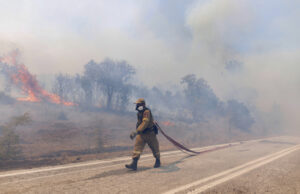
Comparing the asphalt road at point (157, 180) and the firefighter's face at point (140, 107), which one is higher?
the firefighter's face at point (140, 107)

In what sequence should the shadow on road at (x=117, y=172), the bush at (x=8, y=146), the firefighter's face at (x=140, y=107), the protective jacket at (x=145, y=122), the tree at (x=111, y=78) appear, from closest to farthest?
the shadow on road at (x=117, y=172), the protective jacket at (x=145, y=122), the firefighter's face at (x=140, y=107), the bush at (x=8, y=146), the tree at (x=111, y=78)

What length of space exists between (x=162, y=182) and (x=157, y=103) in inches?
1945

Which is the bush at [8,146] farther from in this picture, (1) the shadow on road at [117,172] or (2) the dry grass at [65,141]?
(1) the shadow on road at [117,172]

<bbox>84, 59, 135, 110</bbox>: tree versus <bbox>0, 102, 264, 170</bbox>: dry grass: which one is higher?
<bbox>84, 59, 135, 110</bbox>: tree

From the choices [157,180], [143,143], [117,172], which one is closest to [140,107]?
[143,143]

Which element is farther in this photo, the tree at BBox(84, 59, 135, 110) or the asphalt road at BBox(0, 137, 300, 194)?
the tree at BBox(84, 59, 135, 110)

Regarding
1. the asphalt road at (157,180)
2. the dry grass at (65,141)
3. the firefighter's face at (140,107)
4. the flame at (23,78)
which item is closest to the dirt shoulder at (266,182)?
the asphalt road at (157,180)

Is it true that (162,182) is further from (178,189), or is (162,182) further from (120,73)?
(120,73)

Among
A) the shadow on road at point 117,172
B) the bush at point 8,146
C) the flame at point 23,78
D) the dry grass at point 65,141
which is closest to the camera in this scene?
the shadow on road at point 117,172

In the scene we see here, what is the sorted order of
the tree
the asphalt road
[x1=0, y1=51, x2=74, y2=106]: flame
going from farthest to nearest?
the tree < [x1=0, y1=51, x2=74, y2=106]: flame < the asphalt road

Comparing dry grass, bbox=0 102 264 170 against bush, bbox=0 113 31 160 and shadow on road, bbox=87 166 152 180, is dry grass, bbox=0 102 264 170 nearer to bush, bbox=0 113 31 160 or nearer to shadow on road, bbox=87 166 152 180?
bush, bbox=0 113 31 160

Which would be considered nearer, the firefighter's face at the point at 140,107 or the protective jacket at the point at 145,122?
the protective jacket at the point at 145,122

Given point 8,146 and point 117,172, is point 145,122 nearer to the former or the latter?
point 117,172

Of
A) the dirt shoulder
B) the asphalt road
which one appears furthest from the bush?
the dirt shoulder
